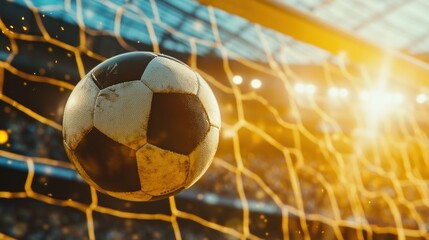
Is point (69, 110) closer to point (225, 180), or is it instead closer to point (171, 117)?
point (171, 117)

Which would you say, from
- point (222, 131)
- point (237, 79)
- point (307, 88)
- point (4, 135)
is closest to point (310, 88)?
point (307, 88)

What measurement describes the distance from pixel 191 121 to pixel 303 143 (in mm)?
7250

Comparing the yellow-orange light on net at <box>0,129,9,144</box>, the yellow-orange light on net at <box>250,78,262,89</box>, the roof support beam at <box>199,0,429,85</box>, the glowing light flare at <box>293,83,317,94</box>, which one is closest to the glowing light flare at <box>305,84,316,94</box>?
the glowing light flare at <box>293,83,317,94</box>

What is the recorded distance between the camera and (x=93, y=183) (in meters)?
0.84

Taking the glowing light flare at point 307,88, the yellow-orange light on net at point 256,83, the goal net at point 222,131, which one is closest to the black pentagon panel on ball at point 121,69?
the goal net at point 222,131

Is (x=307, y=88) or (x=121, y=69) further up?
(x=307, y=88)

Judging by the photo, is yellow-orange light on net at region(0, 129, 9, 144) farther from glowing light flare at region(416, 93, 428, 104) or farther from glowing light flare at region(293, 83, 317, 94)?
glowing light flare at region(416, 93, 428, 104)

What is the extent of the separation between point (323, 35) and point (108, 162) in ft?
3.70

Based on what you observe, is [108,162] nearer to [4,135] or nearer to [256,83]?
[4,135]

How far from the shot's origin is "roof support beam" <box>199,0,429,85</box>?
144 centimetres

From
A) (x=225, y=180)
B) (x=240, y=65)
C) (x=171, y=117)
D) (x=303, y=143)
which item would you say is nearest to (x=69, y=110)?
(x=171, y=117)

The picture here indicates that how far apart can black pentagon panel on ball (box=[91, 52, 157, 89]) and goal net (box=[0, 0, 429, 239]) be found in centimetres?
447

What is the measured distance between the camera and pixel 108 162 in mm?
778

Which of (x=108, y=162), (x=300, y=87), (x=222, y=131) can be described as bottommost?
(x=108, y=162)
